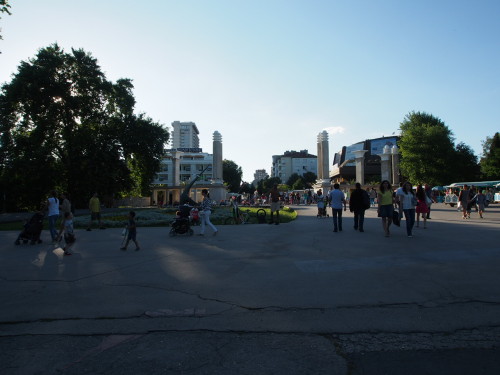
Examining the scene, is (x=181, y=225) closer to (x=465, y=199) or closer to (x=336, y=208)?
(x=336, y=208)

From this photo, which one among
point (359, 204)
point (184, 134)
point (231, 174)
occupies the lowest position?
point (359, 204)

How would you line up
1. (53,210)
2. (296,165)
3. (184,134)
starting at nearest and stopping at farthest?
(53,210)
(296,165)
(184,134)

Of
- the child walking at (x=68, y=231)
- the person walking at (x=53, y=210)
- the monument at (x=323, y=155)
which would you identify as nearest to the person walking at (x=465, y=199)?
the child walking at (x=68, y=231)

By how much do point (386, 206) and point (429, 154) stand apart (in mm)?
48871

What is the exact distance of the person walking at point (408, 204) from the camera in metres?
10.6

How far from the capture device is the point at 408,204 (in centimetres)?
1114

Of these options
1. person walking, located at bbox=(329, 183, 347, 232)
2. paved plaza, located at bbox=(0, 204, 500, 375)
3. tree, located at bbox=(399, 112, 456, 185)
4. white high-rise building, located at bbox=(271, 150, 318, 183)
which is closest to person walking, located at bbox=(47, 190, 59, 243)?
paved plaza, located at bbox=(0, 204, 500, 375)

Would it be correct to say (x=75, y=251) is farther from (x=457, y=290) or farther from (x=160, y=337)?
(x=457, y=290)

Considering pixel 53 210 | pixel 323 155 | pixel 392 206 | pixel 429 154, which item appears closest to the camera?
pixel 392 206

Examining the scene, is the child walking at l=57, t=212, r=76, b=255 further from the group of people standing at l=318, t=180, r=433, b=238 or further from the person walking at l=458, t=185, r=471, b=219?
the person walking at l=458, t=185, r=471, b=219

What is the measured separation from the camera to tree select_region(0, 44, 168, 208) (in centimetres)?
2981

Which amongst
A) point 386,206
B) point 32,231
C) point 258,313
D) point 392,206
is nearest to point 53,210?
point 32,231

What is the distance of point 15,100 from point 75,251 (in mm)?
26202

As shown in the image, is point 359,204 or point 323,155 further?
point 323,155
